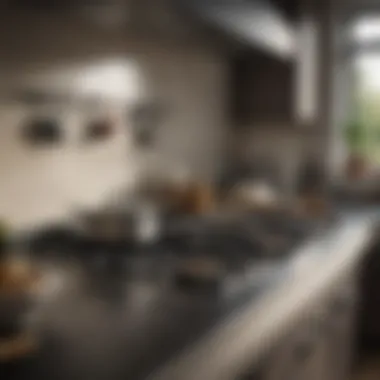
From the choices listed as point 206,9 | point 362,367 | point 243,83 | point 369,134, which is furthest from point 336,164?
point 206,9

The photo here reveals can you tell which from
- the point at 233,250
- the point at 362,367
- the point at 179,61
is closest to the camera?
the point at 233,250

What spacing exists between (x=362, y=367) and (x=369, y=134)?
1502mm

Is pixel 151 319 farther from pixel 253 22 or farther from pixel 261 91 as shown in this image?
pixel 261 91

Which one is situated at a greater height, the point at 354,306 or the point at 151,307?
the point at 151,307

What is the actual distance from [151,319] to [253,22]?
1.47m

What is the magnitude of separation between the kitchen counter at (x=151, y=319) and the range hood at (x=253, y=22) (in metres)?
0.68

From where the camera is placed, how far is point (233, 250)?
2.54m

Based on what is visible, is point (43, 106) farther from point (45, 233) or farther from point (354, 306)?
point (354, 306)

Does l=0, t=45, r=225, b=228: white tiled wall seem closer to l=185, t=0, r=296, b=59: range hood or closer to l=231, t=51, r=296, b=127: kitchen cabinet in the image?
l=231, t=51, r=296, b=127: kitchen cabinet

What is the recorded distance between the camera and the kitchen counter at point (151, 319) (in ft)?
4.37

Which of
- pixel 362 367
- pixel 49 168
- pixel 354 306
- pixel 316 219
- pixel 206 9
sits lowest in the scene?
pixel 362 367

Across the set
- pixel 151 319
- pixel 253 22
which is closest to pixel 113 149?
pixel 253 22

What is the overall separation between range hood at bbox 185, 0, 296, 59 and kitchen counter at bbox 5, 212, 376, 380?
26.9 inches

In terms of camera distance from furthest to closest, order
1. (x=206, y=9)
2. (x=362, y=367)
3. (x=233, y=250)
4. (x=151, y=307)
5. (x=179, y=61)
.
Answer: (x=362, y=367), (x=179, y=61), (x=233, y=250), (x=206, y=9), (x=151, y=307)
